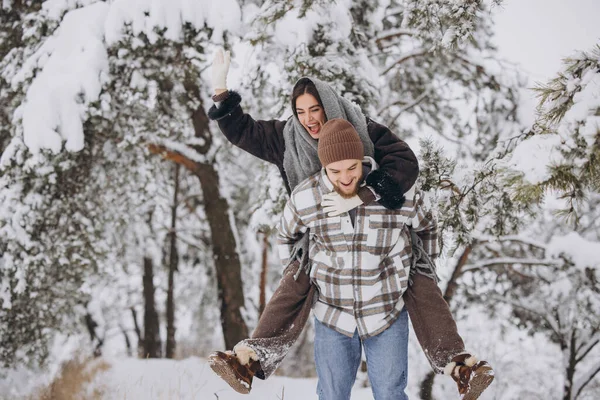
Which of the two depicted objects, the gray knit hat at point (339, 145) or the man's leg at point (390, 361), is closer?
the gray knit hat at point (339, 145)

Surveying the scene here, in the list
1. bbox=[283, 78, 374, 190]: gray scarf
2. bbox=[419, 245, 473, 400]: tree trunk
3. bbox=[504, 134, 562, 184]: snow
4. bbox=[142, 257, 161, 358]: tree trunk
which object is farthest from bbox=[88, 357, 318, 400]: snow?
bbox=[142, 257, 161, 358]: tree trunk

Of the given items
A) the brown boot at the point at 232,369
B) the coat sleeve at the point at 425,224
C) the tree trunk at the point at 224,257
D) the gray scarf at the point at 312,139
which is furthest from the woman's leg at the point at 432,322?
the tree trunk at the point at 224,257

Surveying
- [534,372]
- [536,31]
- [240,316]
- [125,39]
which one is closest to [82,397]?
[240,316]

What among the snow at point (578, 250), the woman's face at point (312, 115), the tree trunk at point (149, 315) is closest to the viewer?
the woman's face at point (312, 115)

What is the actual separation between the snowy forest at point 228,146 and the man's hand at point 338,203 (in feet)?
2.19

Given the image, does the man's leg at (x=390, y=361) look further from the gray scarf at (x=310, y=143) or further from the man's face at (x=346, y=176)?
the man's face at (x=346, y=176)

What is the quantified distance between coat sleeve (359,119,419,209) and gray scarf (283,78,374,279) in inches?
5.3

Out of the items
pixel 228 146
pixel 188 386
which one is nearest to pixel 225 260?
pixel 188 386

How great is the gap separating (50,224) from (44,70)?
170cm

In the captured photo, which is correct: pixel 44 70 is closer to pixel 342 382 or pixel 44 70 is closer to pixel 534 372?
pixel 342 382

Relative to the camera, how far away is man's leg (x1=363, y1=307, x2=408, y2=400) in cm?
225

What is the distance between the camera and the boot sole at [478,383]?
179 cm

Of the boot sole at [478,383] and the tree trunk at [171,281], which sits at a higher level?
the tree trunk at [171,281]

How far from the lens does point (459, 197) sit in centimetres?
266
